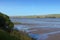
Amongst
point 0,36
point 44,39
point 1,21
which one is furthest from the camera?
point 44,39

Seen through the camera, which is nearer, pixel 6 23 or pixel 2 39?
pixel 2 39

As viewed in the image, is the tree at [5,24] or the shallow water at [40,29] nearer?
the tree at [5,24]

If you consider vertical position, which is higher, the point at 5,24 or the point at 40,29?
the point at 5,24

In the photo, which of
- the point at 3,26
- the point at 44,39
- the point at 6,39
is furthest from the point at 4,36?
the point at 44,39

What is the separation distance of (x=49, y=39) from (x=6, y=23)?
24.9ft

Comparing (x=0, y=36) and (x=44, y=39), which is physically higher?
(x=0, y=36)

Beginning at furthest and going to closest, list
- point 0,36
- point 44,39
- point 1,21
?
1. point 44,39
2. point 1,21
3. point 0,36

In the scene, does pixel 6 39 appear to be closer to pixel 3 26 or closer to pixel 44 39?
pixel 3 26

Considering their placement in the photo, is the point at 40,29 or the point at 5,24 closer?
the point at 5,24

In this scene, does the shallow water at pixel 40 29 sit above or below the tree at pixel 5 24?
below

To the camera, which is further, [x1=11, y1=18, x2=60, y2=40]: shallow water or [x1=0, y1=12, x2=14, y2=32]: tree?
[x1=11, y1=18, x2=60, y2=40]: shallow water

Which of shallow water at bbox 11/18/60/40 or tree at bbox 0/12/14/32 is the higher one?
tree at bbox 0/12/14/32

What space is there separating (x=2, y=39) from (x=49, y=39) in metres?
12.4

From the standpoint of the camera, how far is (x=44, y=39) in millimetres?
19719
